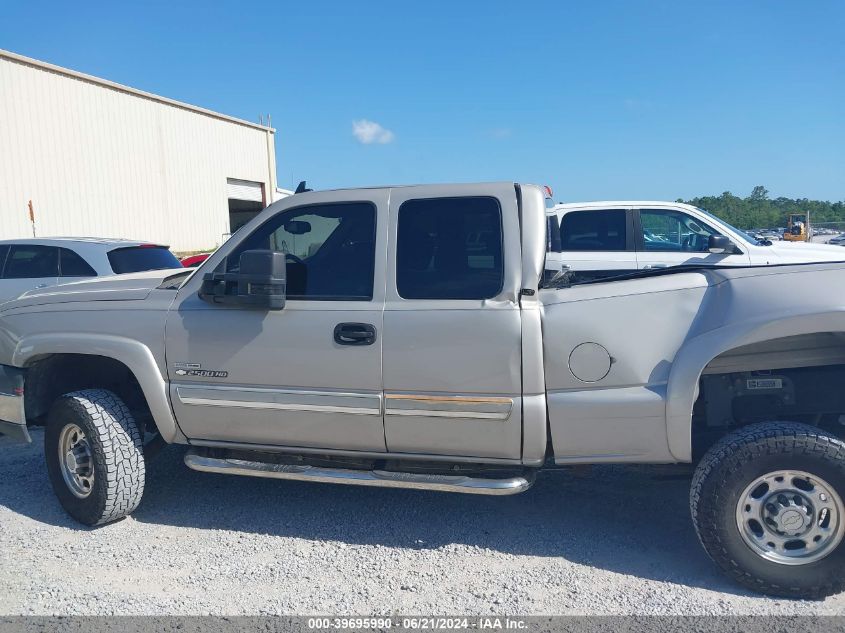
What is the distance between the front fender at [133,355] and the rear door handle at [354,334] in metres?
1.13

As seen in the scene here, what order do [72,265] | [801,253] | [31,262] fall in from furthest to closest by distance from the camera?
[31,262], [72,265], [801,253]

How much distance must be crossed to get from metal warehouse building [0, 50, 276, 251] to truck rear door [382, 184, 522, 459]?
12604 mm

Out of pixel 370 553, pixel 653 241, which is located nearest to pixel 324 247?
pixel 370 553

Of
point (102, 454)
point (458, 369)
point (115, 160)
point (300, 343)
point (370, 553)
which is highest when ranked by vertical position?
point (115, 160)

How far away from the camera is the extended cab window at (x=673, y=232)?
7891 millimetres

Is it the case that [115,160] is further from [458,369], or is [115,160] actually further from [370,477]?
[458,369]

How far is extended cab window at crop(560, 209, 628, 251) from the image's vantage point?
8.02 m

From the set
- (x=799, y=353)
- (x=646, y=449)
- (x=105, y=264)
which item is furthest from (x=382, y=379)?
(x=105, y=264)

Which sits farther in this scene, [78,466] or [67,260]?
[67,260]

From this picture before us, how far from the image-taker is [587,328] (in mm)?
3207

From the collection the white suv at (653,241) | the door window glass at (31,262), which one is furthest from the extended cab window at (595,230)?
the door window glass at (31,262)

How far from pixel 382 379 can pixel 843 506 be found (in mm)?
2218

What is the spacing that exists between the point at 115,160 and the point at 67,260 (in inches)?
607

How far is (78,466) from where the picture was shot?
4031 millimetres
